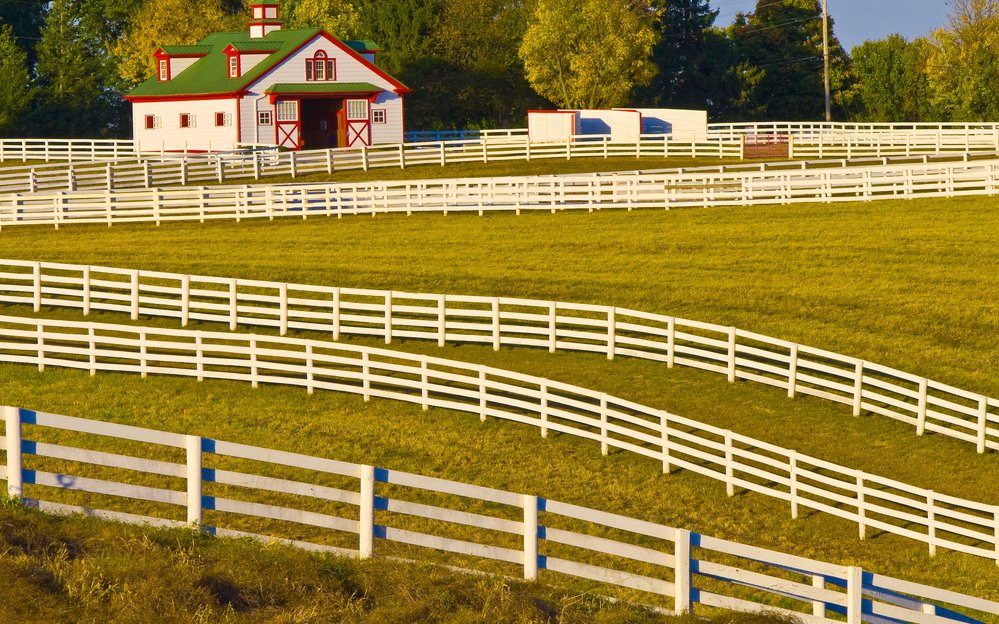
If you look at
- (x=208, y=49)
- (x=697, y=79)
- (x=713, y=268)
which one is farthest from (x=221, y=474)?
(x=697, y=79)

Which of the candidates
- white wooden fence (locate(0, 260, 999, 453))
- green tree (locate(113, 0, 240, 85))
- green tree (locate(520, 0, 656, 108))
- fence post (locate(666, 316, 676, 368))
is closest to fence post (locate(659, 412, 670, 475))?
white wooden fence (locate(0, 260, 999, 453))

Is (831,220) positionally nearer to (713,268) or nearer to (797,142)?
(713,268)

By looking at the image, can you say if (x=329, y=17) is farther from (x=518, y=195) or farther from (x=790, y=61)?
(x=518, y=195)

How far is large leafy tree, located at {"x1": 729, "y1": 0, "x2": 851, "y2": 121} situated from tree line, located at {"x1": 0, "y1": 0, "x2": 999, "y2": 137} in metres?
0.11

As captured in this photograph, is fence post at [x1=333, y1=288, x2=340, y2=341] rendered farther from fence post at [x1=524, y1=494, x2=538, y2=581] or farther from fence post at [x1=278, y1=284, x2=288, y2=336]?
fence post at [x1=524, y1=494, x2=538, y2=581]

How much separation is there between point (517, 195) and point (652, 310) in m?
15.0

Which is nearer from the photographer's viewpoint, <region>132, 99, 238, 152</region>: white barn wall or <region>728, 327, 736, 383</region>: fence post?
<region>728, 327, 736, 383</region>: fence post

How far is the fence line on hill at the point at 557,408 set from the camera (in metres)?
18.7

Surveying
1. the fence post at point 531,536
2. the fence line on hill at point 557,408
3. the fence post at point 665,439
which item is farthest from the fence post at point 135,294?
the fence post at point 531,536

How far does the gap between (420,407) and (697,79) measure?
85807mm

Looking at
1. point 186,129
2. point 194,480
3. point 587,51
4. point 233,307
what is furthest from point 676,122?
point 194,480

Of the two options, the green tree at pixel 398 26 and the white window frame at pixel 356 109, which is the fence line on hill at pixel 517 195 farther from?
the green tree at pixel 398 26

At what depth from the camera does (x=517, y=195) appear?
149 feet

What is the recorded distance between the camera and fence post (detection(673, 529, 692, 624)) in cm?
1104
